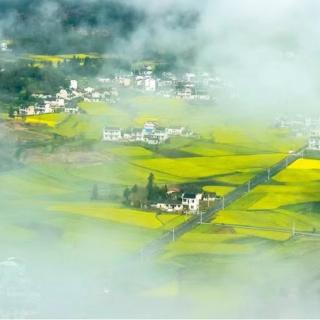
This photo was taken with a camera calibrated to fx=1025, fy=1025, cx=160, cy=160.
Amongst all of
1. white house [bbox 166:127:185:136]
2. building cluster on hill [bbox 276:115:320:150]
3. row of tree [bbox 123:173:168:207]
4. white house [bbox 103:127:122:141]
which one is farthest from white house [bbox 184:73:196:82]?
row of tree [bbox 123:173:168:207]

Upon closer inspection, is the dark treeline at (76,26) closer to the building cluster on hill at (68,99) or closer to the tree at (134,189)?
the building cluster on hill at (68,99)

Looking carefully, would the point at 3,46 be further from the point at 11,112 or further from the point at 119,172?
the point at 119,172

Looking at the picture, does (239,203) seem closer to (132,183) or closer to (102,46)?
(132,183)

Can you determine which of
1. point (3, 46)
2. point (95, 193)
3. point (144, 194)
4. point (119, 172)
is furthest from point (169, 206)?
point (3, 46)

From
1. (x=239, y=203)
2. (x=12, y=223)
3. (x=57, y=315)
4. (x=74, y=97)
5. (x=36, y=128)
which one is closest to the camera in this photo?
(x=57, y=315)

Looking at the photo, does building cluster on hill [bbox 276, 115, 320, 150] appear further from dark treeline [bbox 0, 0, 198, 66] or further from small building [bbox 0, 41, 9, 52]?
small building [bbox 0, 41, 9, 52]

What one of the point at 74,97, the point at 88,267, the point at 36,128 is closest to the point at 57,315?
the point at 88,267

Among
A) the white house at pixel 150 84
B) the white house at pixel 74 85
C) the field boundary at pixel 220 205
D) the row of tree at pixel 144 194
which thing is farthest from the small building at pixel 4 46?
the field boundary at pixel 220 205

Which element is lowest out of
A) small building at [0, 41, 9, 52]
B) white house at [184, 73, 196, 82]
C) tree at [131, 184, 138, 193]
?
tree at [131, 184, 138, 193]
